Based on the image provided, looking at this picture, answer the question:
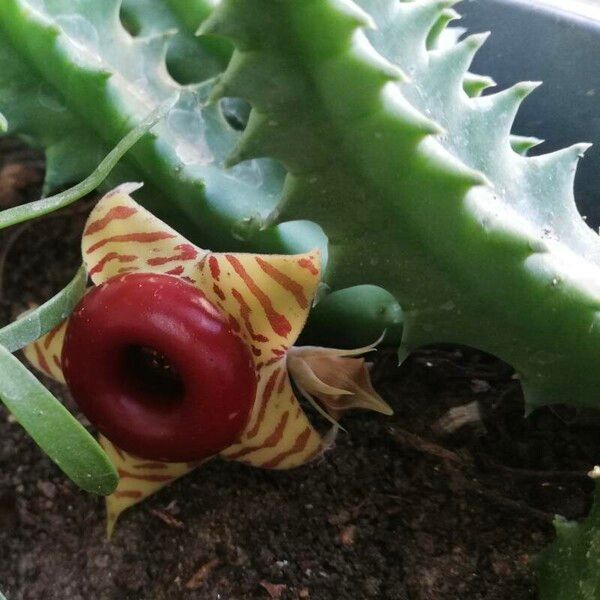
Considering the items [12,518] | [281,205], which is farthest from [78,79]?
[12,518]

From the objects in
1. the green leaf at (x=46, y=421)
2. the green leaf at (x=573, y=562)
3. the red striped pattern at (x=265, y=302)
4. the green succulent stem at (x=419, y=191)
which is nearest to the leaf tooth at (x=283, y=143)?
the green succulent stem at (x=419, y=191)

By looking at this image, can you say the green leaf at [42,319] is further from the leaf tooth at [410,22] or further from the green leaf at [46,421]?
the leaf tooth at [410,22]

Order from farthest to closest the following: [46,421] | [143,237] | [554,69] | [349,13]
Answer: [554,69] < [143,237] < [46,421] < [349,13]

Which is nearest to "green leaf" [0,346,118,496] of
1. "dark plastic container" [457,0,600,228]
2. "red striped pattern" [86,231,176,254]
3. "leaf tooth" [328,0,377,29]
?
"red striped pattern" [86,231,176,254]

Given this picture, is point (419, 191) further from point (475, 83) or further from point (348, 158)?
point (475, 83)

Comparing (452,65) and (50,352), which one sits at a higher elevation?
(452,65)

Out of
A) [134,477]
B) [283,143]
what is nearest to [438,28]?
[283,143]
